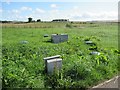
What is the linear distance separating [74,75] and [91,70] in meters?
0.89

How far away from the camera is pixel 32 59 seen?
9.61m

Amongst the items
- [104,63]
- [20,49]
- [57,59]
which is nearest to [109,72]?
[104,63]

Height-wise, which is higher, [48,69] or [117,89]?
[48,69]

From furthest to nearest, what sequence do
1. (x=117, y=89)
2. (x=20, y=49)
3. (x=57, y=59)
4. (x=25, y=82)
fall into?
(x=20, y=49)
(x=57, y=59)
(x=117, y=89)
(x=25, y=82)

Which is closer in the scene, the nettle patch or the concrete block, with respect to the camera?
the nettle patch

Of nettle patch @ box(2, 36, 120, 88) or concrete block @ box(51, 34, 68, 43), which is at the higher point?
concrete block @ box(51, 34, 68, 43)

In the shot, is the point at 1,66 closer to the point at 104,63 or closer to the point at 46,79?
the point at 46,79

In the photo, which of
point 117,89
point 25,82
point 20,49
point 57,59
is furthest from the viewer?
point 20,49

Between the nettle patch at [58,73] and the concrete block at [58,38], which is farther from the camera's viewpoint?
the concrete block at [58,38]

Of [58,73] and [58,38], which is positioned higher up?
[58,38]

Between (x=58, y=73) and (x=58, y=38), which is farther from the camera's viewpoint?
(x=58, y=38)

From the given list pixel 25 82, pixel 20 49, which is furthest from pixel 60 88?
pixel 20 49

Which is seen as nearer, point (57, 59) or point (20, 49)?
point (57, 59)

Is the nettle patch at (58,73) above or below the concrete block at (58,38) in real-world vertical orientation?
below
